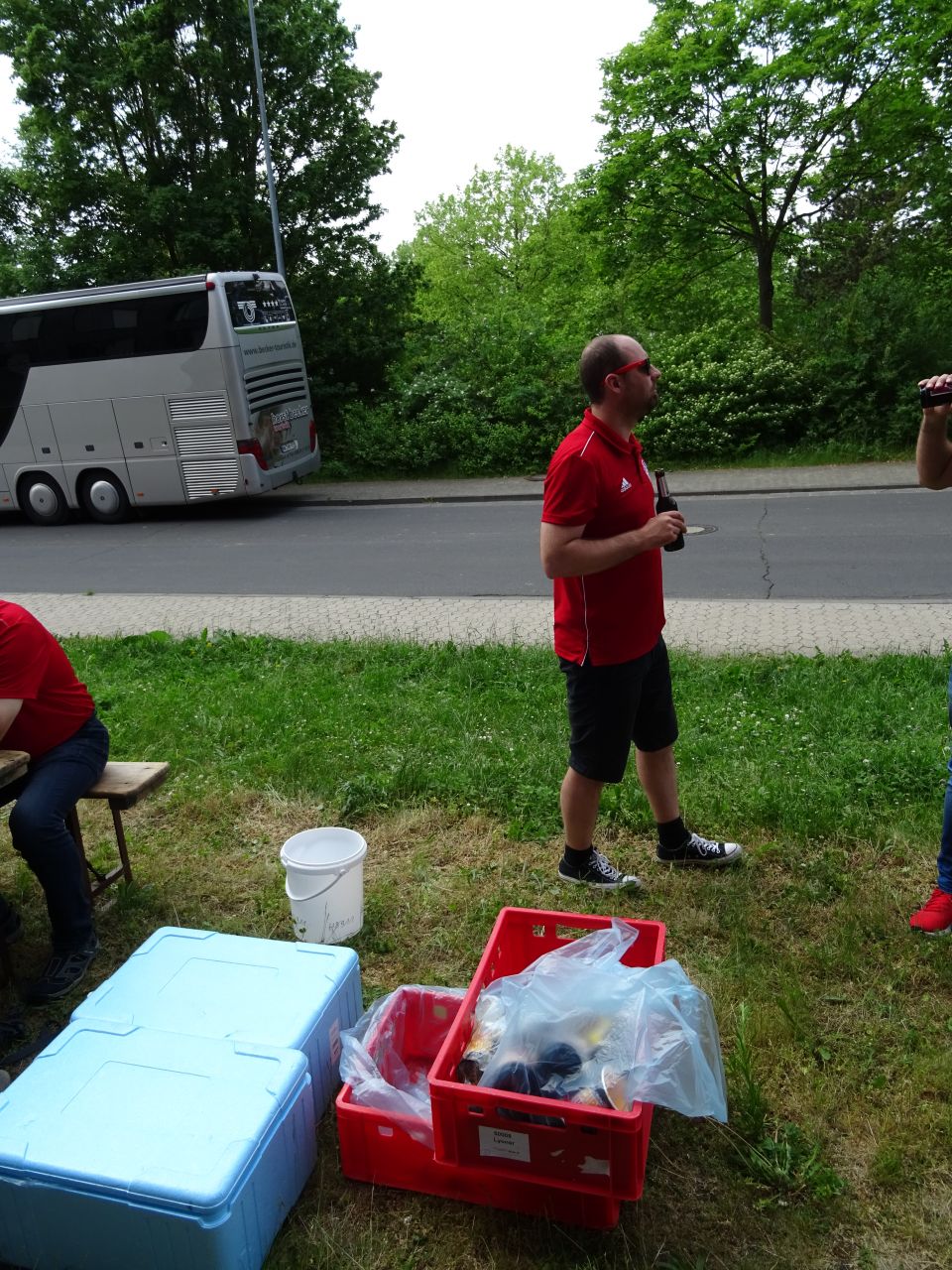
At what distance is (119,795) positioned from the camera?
137 inches

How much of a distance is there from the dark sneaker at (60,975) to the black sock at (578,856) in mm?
1742

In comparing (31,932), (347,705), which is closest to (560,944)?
(31,932)

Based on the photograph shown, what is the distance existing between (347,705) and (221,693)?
3.09 ft

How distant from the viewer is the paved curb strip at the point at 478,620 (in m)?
6.59

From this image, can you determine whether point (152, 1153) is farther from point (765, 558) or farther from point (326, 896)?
point (765, 558)

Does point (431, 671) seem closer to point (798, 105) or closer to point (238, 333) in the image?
point (238, 333)

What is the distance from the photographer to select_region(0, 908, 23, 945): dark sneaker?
340 cm

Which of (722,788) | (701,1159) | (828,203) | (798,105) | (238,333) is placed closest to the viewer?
(701,1159)

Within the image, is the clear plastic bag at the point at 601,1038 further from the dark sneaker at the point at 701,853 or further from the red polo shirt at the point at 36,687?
the red polo shirt at the point at 36,687

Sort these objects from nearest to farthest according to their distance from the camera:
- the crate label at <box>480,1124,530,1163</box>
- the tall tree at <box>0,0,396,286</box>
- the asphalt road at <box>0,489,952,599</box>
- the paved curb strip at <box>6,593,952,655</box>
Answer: the crate label at <box>480,1124,530,1163</box>
the paved curb strip at <box>6,593,952,655</box>
the asphalt road at <box>0,489,952,599</box>
the tall tree at <box>0,0,396,286</box>

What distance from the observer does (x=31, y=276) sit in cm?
1931

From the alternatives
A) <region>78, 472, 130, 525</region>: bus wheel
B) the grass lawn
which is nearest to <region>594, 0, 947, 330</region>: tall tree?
<region>78, 472, 130, 525</region>: bus wheel

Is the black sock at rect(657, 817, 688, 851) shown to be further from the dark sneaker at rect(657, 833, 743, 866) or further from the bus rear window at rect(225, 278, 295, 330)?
the bus rear window at rect(225, 278, 295, 330)

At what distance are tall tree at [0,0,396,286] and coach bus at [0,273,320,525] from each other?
5339 millimetres
